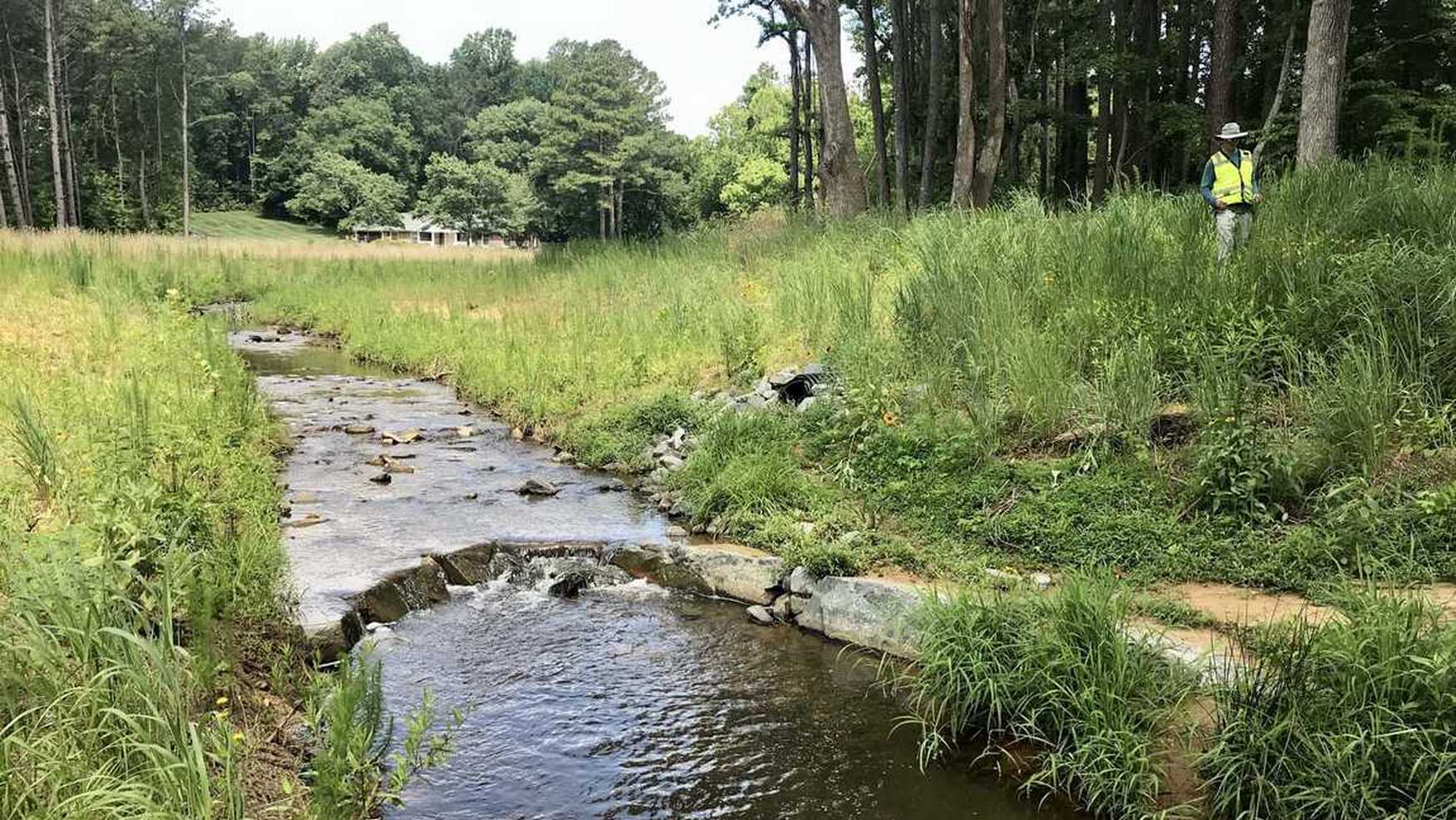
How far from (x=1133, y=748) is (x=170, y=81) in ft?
204

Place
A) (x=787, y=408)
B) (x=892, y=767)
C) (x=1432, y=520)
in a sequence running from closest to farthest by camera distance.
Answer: (x=892, y=767)
(x=1432, y=520)
(x=787, y=408)

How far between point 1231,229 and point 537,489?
6670 millimetres

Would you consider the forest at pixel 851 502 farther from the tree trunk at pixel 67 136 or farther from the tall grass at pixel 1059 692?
the tree trunk at pixel 67 136

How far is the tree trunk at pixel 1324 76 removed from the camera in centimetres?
991

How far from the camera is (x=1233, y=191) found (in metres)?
7.97

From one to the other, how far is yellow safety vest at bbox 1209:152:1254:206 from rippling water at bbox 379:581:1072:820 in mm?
5660

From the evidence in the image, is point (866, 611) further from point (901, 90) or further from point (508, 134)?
point (508, 134)

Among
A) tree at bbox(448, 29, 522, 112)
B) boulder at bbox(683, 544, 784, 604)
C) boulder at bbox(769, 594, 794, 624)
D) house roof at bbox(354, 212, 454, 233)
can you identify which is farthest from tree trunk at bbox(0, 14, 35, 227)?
tree at bbox(448, 29, 522, 112)

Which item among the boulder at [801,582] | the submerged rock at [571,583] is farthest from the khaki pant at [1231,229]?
the submerged rock at [571,583]

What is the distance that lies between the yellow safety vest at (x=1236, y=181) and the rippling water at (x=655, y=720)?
566 centimetres

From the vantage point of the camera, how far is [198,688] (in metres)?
3.68

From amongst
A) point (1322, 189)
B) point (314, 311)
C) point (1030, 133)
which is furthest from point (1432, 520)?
point (1030, 133)

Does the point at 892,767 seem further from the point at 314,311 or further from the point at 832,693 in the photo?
the point at 314,311

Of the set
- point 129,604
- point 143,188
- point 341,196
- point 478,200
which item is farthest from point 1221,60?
point 341,196
